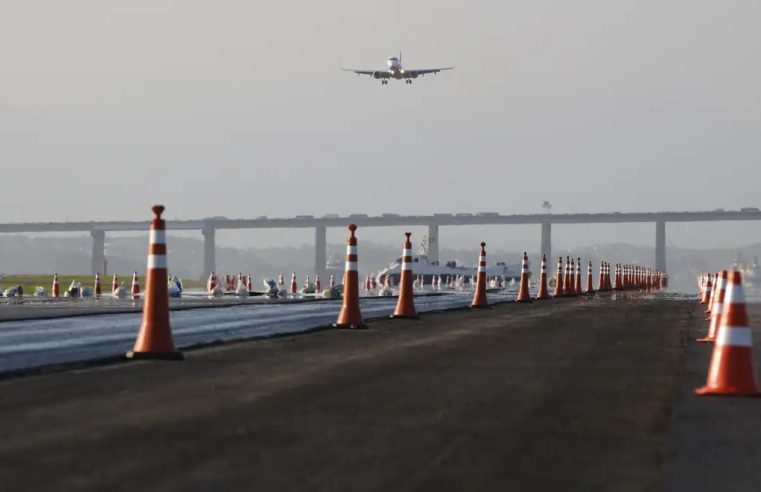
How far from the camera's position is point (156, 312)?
1167 cm

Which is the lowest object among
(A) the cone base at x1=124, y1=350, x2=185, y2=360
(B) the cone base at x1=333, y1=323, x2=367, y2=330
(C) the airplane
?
(A) the cone base at x1=124, y1=350, x2=185, y2=360

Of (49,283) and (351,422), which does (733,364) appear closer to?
(351,422)

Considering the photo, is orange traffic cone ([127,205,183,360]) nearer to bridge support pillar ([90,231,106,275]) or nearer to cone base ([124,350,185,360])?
cone base ([124,350,185,360])

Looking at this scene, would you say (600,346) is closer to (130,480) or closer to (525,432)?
(525,432)

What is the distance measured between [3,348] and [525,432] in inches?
265

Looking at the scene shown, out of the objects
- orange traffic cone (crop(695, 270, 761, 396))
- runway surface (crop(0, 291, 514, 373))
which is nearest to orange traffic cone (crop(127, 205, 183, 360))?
runway surface (crop(0, 291, 514, 373))

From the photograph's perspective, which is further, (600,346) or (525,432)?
(600,346)

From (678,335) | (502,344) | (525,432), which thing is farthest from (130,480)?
(678,335)

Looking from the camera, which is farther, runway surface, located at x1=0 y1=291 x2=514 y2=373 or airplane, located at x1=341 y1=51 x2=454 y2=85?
airplane, located at x1=341 y1=51 x2=454 y2=85

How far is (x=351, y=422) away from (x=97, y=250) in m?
178

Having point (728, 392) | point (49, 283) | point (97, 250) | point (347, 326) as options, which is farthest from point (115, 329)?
point (97, 250)

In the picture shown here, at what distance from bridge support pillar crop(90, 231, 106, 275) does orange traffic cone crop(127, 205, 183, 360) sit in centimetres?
16237

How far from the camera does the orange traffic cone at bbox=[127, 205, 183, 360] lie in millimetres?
11445

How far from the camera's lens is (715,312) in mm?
15422
